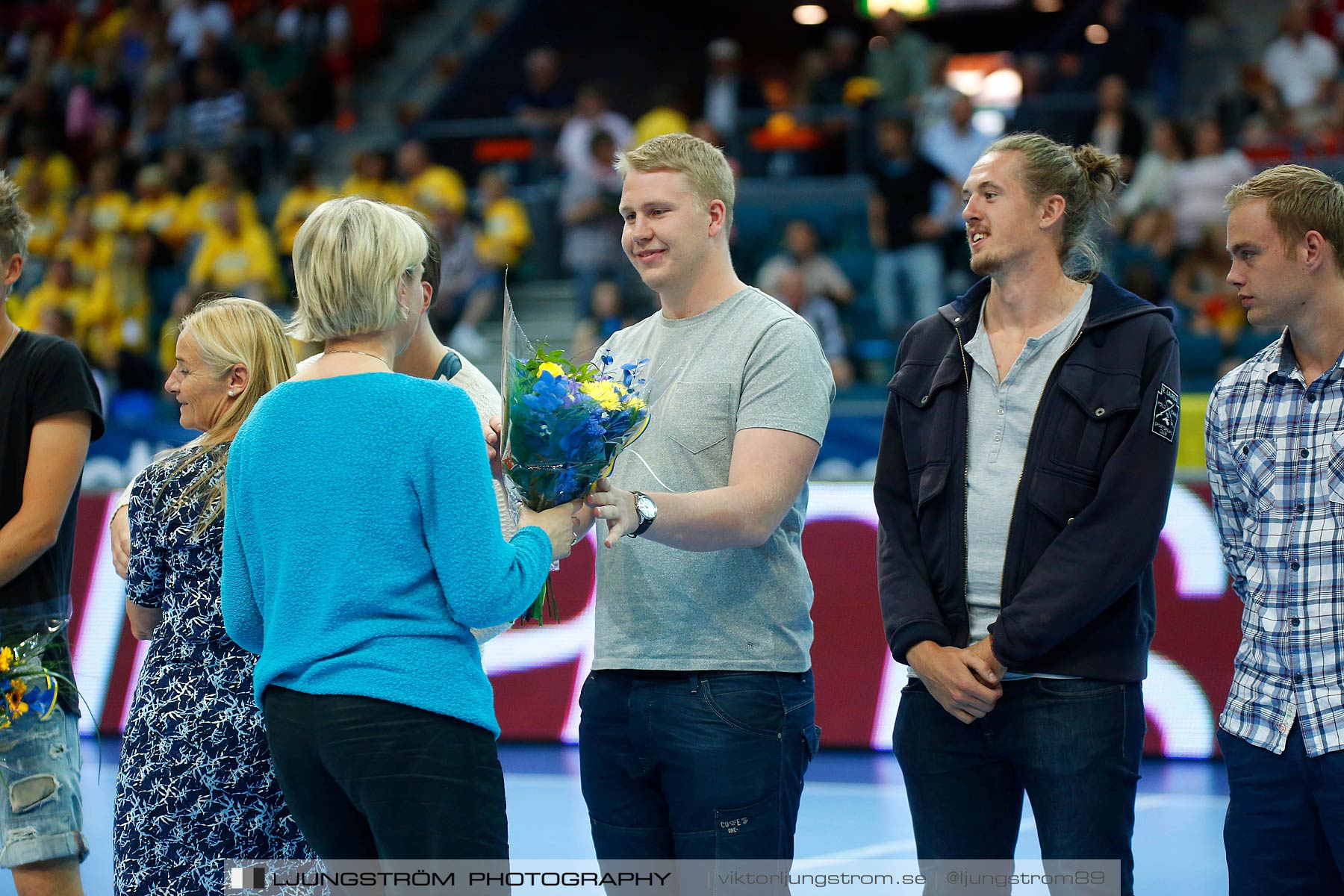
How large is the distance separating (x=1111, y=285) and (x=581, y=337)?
23.9 ft

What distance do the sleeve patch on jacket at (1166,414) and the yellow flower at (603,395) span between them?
1114mm

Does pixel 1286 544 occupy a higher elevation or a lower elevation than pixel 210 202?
lower

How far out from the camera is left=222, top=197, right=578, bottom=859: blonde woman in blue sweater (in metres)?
2.31

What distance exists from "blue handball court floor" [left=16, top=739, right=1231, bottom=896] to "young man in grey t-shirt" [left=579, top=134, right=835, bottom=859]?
2073mm

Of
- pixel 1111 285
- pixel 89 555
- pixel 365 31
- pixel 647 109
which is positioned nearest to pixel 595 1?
pixel 647 109

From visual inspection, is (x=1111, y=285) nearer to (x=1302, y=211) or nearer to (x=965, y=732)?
(x=1302, y=211)

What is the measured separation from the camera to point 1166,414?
286 centimetres

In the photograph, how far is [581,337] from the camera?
10.1 metres

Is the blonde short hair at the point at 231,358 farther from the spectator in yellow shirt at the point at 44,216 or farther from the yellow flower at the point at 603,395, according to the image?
the spectator in yellow shirt at the point at 44,216

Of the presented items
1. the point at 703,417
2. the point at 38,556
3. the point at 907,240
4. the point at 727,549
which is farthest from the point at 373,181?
the point at 727,549

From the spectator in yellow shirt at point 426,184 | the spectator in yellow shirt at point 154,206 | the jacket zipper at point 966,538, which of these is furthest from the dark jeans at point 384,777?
the spectator in yellow shirt at point 154,206

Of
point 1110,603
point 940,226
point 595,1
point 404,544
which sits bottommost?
point 1110,603

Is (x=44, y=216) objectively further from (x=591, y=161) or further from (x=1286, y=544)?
(x=1286, y=544)

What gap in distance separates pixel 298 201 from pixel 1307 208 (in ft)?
35.5
